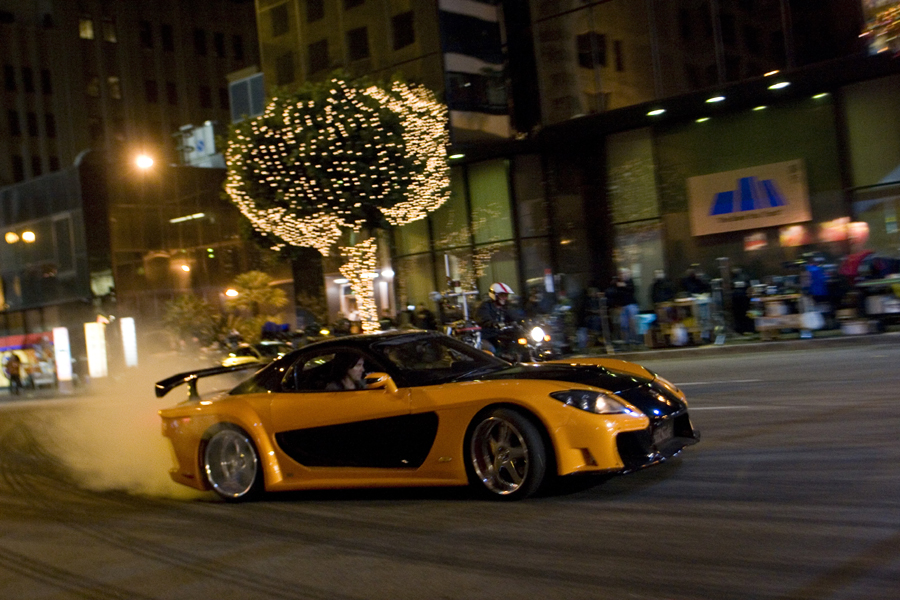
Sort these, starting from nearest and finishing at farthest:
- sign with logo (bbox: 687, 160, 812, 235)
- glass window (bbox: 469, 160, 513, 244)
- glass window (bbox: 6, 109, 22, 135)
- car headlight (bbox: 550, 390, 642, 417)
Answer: car headlight (bbox: 550, 390, 642, 417) → sign with logo (bbox: 687, 160, 812, 235) → glass window (bbox: 469, 160, 513, 244) → glass window (bbox: 6, 109, 22, 135)

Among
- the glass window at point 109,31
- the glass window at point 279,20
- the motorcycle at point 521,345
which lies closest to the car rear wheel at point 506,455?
the motorcycle at point 521,345

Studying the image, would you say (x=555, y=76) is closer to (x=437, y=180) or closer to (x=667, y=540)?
(x=437, y=180)

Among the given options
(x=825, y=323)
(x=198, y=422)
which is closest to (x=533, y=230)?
(x=825, y=323)

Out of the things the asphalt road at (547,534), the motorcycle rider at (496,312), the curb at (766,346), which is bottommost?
the asphalt road at (547,534)

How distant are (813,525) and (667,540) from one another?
2.58 ft

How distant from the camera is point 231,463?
A: 7.76 meters

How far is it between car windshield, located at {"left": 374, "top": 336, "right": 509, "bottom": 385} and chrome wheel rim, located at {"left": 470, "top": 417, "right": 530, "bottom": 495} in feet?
2.22

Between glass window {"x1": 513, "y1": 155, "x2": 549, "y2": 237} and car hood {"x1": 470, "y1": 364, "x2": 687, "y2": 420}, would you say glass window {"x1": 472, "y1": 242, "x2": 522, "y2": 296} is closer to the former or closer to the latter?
glass window {"x1": 513, "y1": 155, "x2": 549, "y2": 237}

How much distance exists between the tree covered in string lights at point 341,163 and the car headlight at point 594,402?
16593mm

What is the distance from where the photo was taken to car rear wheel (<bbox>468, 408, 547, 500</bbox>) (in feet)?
20.0

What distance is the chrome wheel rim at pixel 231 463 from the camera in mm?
7551

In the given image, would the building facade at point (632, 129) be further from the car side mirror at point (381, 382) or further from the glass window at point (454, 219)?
the car side mirror at point (381, 382)

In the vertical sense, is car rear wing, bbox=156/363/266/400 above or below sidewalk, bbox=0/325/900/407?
above

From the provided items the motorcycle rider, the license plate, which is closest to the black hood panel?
the license plate
